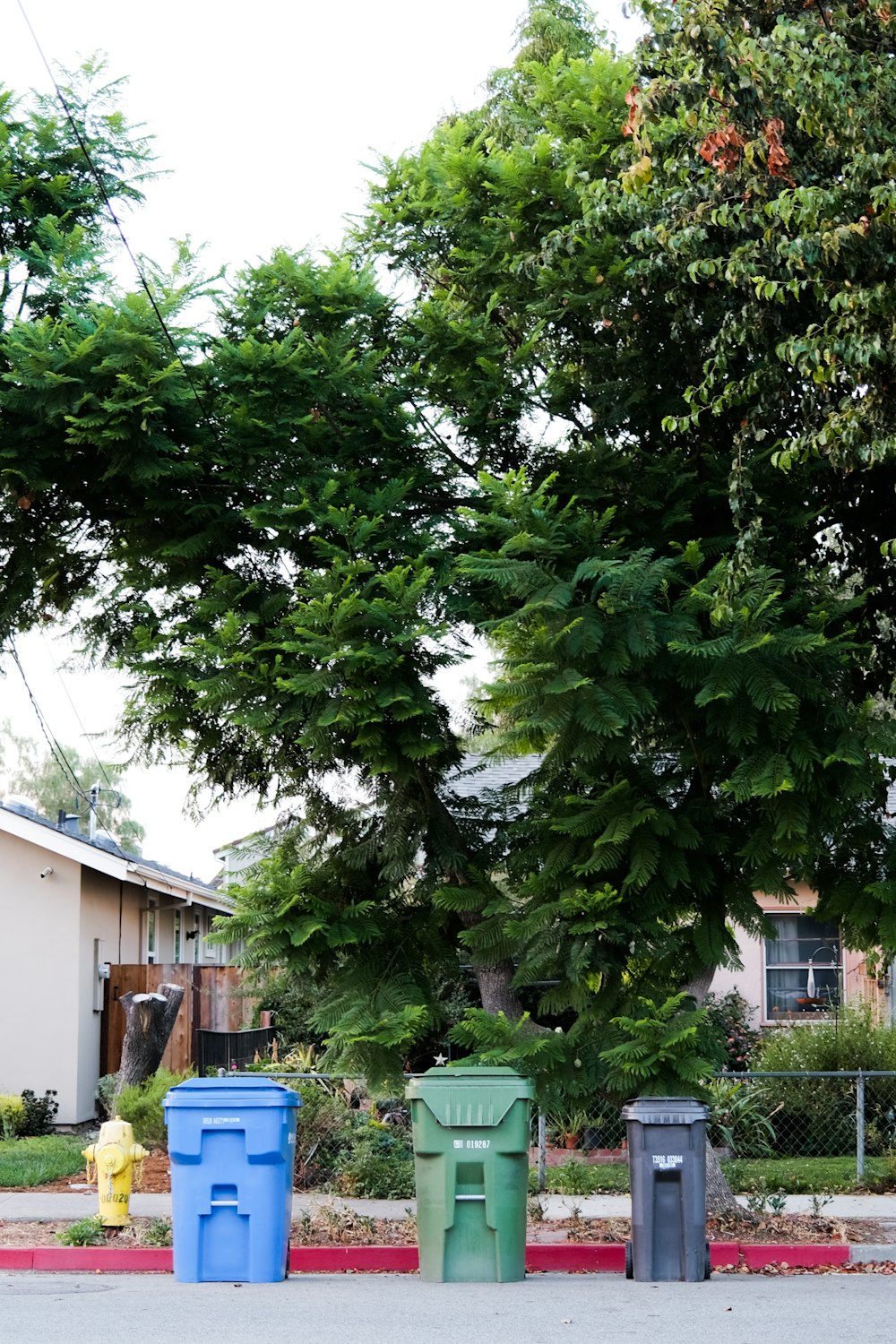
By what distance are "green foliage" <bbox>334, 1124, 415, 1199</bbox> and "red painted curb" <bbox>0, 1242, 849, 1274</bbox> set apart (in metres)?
2.72

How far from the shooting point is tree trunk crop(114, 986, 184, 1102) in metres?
15.9

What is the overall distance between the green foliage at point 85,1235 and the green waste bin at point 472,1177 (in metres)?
2.56

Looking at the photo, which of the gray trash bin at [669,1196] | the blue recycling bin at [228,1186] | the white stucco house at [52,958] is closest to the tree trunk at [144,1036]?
the white stucco house at [52,958]

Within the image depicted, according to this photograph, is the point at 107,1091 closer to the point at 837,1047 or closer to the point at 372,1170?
the point at 372,1170

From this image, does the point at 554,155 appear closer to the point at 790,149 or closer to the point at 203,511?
the point at 790,149

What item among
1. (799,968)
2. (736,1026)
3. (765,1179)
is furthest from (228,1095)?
(799,968)

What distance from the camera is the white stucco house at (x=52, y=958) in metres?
18.6

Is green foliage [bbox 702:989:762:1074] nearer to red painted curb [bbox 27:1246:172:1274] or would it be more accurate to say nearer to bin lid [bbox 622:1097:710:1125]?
bin lid [bbox 622:1097:710:1125]

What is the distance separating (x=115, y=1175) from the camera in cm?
1005

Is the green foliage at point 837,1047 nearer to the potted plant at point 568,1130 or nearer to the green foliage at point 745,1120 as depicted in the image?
the green foliage at point 745,1120

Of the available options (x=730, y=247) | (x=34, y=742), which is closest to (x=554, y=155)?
(x=730, y=247)

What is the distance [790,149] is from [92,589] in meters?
6.70

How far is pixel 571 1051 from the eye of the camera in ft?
33.3

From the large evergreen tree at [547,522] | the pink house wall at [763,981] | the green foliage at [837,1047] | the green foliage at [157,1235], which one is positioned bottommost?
the green foliage at [157,1235]
